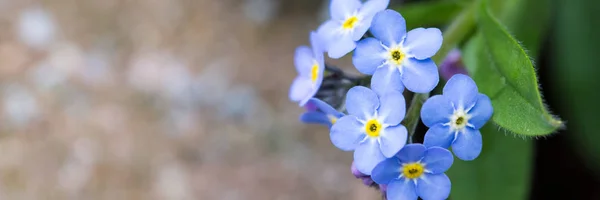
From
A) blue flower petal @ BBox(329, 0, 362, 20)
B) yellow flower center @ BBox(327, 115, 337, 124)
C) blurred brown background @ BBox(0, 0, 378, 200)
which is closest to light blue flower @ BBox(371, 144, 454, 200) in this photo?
yellow flower center @ BBox(327, 115, 337, 124)

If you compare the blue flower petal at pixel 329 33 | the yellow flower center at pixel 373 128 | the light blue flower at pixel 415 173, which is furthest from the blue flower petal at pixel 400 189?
the blue flower petal at pixel 329 33

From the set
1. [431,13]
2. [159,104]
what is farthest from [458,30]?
[159,104]

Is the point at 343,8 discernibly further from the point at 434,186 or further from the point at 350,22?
the point at 434,186

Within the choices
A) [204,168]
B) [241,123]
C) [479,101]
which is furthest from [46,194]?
[479,101]

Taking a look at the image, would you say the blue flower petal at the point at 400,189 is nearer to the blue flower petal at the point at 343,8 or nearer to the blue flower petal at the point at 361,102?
the blue flower petal at the point at 361,102

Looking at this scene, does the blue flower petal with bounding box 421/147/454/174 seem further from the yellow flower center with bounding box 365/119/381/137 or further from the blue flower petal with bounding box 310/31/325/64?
the blue flower petal with bounding box 310/31/325/64

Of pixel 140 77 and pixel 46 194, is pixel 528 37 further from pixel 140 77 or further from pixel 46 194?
pixel 46 194

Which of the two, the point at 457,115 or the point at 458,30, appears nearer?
the point at 457,115
